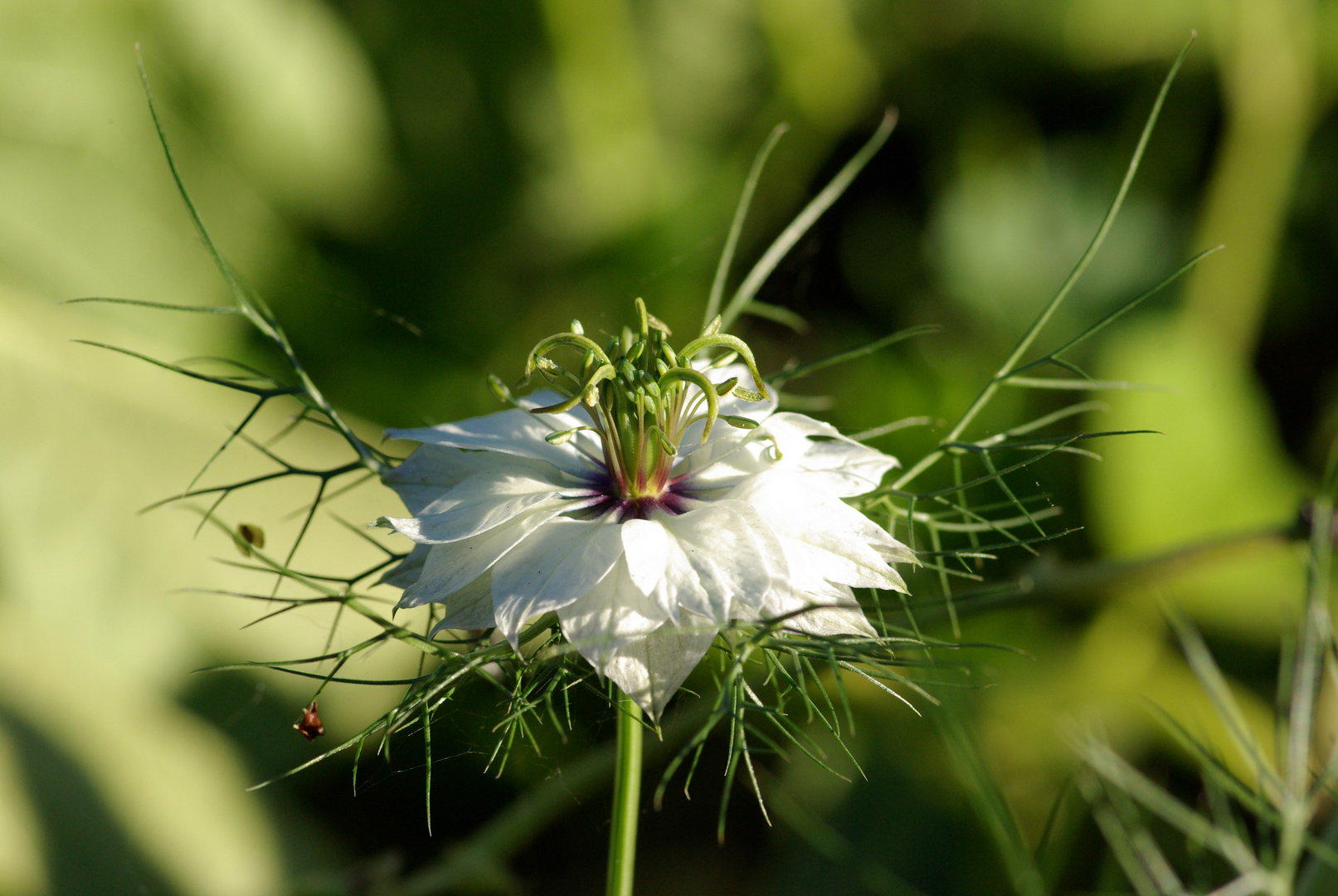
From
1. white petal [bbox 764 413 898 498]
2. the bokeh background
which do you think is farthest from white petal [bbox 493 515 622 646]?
the bokeh background

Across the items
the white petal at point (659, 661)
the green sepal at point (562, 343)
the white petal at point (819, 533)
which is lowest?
the white petal at point (659, 661)

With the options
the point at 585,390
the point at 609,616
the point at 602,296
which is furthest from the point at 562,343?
the point at 602,296

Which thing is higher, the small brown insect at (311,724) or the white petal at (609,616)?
the white petal at (609,616)

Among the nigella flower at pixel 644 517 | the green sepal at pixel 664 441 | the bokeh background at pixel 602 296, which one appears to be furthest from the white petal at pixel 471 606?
the bokeh background at pixel 602 296

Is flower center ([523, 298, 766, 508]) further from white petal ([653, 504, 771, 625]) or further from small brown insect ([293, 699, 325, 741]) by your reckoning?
small brown insect ([293, 699, 325, 741])

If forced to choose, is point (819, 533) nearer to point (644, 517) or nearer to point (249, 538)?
point (644, 517)

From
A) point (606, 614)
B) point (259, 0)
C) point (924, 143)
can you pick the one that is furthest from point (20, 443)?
point (924, 143)

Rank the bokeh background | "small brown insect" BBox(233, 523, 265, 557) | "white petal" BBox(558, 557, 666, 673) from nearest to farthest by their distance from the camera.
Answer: "white petal" BBox(558, 557, 666, 673), "small brown insect" BBox(233, 523, 265, 557), the bokeh background

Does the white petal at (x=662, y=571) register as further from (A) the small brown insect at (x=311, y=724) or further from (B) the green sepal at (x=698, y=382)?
(A) the small brown insect at (x=311, y=724)
